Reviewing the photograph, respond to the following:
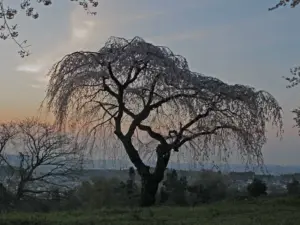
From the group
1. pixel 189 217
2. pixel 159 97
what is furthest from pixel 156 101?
pixel 189 217

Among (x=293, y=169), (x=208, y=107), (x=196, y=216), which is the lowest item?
(x=196, y=216)

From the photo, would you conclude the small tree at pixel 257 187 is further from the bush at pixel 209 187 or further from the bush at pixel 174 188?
the bush at pixel 174 188

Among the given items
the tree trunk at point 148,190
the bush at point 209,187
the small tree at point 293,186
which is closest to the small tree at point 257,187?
the small tree at point 293,186

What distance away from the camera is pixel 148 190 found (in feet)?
55.5

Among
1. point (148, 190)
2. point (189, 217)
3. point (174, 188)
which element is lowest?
point (189, 217)

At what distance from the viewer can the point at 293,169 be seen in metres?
24.3

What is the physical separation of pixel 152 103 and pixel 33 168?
54.4ft

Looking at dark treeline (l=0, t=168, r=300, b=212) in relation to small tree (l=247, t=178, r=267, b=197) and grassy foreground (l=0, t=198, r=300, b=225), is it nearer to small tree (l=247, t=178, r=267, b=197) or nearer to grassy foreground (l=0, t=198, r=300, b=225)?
small tree (l=247, t=178, r=267, b=197)

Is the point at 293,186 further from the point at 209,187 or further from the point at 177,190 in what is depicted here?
the point at 177,190

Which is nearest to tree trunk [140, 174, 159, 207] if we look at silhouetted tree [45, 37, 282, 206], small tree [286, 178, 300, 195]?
silhouetted tree [45, 37, 282, 206]

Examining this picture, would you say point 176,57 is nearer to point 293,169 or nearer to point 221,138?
point 221,138

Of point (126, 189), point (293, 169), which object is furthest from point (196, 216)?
point (293, 169)

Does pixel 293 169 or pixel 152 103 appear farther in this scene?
pixel 293 169

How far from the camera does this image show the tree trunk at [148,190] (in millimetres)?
16828
